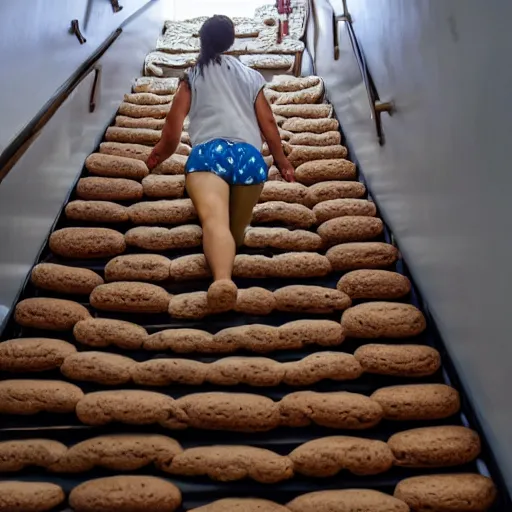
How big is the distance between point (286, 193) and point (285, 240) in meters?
0.30

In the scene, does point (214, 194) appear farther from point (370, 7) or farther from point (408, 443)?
point (370, 7)

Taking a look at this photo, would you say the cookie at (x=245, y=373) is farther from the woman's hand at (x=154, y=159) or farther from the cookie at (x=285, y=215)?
the woman's hand at (x=154, y=159)

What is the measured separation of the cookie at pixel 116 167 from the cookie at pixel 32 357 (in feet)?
2.83

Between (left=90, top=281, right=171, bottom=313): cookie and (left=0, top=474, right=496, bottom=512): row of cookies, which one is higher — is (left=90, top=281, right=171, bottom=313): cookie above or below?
above

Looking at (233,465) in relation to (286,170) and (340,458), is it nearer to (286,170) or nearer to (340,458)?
(340,458)

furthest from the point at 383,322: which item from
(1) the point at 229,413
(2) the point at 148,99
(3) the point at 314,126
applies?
(2) the point at 148,99

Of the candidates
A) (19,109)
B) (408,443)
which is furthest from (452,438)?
(19,109)

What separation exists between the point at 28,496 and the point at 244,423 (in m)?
0.43

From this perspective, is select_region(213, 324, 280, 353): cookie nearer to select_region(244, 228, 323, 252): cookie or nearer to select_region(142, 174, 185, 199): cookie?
select_region(244, 228, 323, 252): cookie

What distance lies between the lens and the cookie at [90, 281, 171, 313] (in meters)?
1.48

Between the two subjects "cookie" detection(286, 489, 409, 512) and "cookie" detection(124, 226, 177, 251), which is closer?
"cookie" detection(286, 489, 409, 512)

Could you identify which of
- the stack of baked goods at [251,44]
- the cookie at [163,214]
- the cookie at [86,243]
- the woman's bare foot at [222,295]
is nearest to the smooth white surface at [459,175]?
the woman's bare foot at [222,295]

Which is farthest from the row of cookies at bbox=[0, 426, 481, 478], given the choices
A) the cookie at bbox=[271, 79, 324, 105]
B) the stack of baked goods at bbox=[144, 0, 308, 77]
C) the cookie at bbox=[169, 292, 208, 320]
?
the stack of baked goods at bbox=[144, 0, 308, 77]

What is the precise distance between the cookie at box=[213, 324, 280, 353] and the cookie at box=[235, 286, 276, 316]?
97 millimetres
